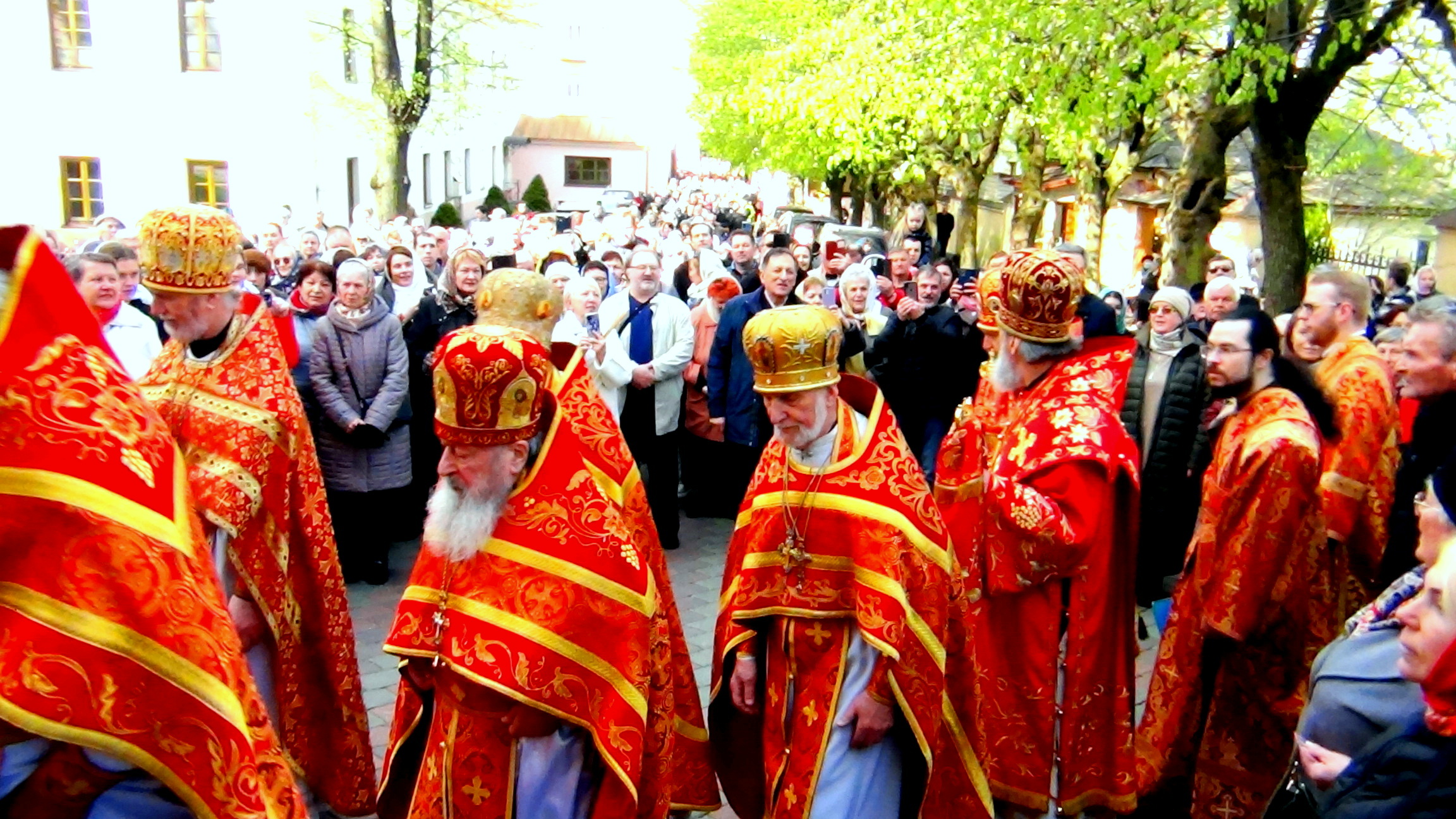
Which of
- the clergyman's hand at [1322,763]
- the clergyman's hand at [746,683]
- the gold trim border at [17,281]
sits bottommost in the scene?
the clergyman's hand at [746,683]

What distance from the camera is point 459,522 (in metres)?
3.46

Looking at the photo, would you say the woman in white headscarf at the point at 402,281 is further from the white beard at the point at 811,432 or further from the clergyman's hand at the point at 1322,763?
the clergyman's hand at the point at 1322,763

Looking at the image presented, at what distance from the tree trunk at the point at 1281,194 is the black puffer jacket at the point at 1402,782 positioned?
36.9 feet

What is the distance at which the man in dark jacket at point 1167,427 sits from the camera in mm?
7477

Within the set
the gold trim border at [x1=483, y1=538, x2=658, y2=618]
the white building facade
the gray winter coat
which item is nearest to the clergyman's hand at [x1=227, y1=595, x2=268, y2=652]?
the gold trim border at [x1=483, y1=538, x2=658, y2=618]

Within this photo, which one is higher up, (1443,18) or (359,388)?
(1443,18)

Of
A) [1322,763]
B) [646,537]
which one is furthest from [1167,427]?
[1322,763]

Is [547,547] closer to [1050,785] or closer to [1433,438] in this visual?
[1050,785]

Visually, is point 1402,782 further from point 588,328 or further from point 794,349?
point 588,328

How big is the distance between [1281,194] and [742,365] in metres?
6.91

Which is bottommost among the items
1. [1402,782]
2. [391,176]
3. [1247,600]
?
[1247,600]

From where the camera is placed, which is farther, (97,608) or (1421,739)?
(1421,739)

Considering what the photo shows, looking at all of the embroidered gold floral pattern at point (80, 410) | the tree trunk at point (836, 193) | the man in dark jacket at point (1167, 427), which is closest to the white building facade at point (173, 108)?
the tree trunk at point (836, 193)

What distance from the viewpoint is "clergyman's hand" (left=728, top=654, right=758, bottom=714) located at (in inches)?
161
